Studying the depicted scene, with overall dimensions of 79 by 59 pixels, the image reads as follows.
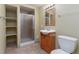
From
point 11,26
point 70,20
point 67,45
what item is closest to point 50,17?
point 70,20

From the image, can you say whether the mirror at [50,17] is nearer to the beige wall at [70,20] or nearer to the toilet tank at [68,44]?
the beige wall at [70,20]

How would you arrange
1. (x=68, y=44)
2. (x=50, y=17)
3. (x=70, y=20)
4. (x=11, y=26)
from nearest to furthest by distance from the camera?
(x=68, y=44) < (x=70, y=20) < (x=50, y=17) < (x=11, y=26)

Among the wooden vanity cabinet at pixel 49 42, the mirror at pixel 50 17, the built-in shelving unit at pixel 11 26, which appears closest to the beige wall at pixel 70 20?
the wooden vanity cabinet at pixel 49 42

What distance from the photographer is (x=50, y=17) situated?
9.62 feet

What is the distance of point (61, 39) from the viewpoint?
1.88 meters

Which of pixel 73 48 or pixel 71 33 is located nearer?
pixel 73 48

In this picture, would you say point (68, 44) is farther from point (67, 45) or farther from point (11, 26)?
point (11, 26)

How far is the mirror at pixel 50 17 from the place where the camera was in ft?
9.06

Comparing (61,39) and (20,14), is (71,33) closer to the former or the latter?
(61,39)

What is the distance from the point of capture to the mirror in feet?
9.06
